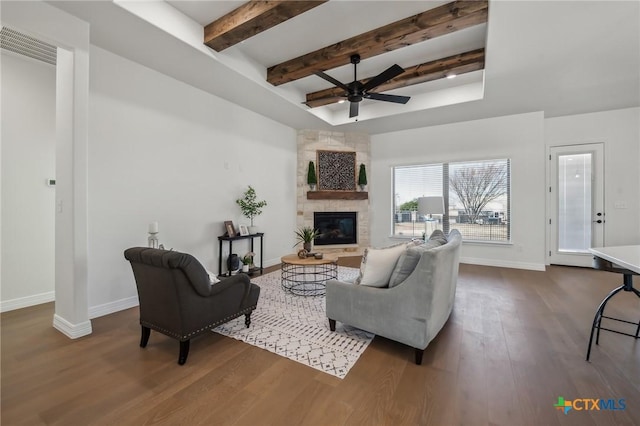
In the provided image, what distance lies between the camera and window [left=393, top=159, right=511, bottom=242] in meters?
5.48

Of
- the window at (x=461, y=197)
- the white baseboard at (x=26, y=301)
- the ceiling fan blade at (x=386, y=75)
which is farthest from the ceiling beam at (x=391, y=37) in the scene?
the white baseboard at (x=26, y=301)

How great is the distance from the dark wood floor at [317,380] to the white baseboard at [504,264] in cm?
238

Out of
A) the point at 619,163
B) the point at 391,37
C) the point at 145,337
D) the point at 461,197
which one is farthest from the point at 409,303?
the point at 619,163

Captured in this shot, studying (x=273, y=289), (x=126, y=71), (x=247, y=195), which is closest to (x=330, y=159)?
(x=247, y=195)

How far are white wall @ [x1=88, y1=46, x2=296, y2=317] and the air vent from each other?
1.83 feet

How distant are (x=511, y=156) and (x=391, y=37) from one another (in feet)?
Result: 12.4

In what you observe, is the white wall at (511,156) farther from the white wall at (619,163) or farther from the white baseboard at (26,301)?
the white baseboard at (26,301)

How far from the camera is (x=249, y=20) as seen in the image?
2744mm

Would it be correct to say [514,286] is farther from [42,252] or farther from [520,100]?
[42,252]

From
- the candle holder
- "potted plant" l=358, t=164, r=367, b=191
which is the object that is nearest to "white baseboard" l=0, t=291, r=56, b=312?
the candle holder

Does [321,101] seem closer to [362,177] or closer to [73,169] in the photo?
[362,177]

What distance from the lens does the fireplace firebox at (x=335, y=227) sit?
20.7 ft

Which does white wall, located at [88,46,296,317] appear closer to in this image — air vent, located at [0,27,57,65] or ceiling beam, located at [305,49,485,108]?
air vent, located at [0,27,57,65]

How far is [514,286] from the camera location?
161 inches
